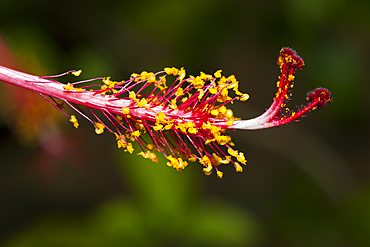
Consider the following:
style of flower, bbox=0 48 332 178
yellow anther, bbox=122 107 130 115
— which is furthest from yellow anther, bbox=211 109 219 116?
yellow anther, bbox=122 107 130 115

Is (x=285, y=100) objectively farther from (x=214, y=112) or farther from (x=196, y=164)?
(x=196, y=164)

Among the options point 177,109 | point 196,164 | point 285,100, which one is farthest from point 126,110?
point 196,164

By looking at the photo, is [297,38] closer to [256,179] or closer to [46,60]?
[256,179]

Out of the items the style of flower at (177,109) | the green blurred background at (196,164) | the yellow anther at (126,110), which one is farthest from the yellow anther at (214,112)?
the green blurred background at (196,164)

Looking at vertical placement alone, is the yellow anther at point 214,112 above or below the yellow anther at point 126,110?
below

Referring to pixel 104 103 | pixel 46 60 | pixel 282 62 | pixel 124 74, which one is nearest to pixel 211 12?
pixel 124 74

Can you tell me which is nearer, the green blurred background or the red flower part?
the red flower part

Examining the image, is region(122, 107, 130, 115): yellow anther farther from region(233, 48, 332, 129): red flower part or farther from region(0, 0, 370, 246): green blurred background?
region(0, 0, 370, 246): green blurred background

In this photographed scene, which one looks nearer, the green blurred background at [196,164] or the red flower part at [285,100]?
the red flower part at [285,100]

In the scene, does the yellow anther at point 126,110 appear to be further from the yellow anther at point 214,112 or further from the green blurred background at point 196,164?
the green blurred background at point 196,164
